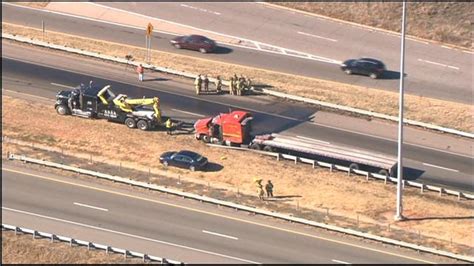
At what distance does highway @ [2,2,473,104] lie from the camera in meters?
80.9

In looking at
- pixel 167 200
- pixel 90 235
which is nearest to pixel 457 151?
pixel 167 200

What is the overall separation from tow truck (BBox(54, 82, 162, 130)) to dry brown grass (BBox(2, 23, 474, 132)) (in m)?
10.2

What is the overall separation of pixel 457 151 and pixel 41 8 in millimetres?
41542

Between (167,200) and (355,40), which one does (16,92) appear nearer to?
(167,200)

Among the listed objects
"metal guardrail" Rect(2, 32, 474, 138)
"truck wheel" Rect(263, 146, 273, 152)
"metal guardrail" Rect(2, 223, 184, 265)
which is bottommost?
"metal guardrail" Rect(2, 223, 184, 265)

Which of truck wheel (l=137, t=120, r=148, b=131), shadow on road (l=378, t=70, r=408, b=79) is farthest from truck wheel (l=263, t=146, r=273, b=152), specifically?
shadow on road (l=378, t=70, r=408, b=79)

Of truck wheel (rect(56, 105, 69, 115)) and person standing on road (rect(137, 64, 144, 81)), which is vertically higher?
person standing on road (rect(137, 64, 144, 81))

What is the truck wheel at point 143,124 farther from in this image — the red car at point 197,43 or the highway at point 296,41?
the red car at point 197,43

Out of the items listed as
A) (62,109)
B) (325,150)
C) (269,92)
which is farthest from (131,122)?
(325,150)

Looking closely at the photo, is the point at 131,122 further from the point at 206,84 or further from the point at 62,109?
the point at 206,84

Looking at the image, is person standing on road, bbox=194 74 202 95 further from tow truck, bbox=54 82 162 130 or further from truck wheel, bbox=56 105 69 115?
truck wheel, bbox=56 105 69 115

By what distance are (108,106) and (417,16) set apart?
110 ft

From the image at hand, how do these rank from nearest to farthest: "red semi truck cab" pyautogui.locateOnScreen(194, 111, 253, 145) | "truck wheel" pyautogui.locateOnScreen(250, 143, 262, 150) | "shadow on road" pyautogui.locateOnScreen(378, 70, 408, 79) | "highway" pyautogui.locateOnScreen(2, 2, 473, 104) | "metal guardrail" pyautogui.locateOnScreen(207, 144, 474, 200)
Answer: "metal guardrail" pyautogui.locateOnScreen(207, 144, 474, 200) < "truck wheel" pyautogui.locateOnScreen(250, 143, 262, 150) < "red semi truck cab" pyautogui.locateOnScreen(194, 111, 253, 145) < "highway" pyautogui.locateOnScreen(2, 2, 473, 104) < "shadow on road" pyautogui.locateOnScreen(378, 70, 408, 79)

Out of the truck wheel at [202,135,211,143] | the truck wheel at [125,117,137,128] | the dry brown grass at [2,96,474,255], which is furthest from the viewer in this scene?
the truck wheel at [125,117,137,128]
